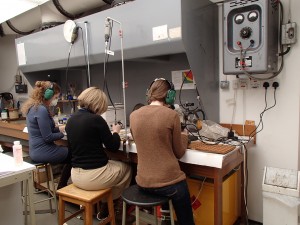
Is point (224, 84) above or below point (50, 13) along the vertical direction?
below

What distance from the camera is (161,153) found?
5.08ft

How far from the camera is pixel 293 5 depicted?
1951 millimetres

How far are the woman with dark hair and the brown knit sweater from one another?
107 cm

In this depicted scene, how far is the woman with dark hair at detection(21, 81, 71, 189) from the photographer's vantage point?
2.28 meters

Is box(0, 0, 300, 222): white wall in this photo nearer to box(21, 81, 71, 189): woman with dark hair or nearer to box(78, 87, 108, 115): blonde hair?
box(78, 87, 108, 115): blonde hair

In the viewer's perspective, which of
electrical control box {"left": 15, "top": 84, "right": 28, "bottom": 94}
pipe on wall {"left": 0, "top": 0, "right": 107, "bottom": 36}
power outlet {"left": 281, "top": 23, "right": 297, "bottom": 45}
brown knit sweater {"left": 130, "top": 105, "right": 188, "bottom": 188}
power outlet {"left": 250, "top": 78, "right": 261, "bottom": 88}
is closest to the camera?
brown knit sweater {"left": 130, "top": 105, "right": 188, "bottom": 188}

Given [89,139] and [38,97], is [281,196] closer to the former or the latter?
[89,139]

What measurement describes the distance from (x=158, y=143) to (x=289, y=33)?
4.43 ft

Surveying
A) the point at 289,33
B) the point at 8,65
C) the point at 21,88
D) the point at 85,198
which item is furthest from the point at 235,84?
the point at 8,65

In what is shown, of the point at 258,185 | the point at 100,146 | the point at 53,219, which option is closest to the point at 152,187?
the point at 100,146

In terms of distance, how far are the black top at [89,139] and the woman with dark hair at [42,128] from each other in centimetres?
47

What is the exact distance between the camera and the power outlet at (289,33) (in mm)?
1918

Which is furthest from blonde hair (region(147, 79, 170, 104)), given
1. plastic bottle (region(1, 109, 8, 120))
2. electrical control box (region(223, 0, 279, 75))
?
plastic bottle (region(1, 109, 8, 120))

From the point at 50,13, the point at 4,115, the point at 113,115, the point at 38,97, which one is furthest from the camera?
the point at 4,115
